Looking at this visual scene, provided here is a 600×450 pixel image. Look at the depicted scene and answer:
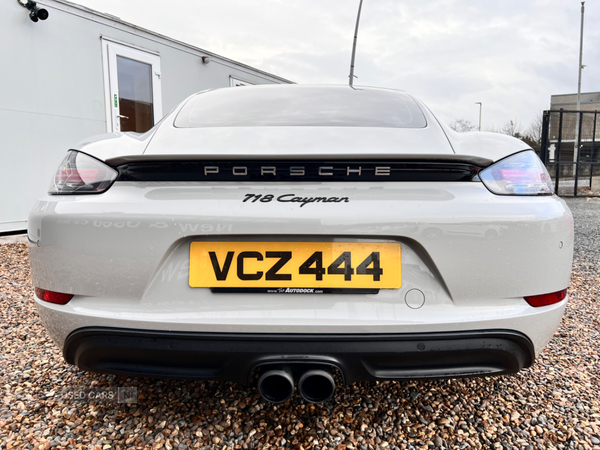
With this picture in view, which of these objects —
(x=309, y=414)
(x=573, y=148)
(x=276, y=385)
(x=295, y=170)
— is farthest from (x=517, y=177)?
(x=573, y=148)

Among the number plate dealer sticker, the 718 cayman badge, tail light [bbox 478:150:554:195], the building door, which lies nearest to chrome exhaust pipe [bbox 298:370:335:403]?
the number plate dealer sticker

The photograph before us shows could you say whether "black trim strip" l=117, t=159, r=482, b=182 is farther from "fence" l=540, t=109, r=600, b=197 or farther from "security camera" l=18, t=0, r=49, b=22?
"fence" l=540, t=109, r=600, b=197

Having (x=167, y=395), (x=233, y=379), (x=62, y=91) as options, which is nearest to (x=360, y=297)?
(x=233, y=379)

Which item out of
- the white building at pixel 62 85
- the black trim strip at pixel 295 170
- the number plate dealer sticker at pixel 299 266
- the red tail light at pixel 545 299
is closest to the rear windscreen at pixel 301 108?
the black trim strip at pixel 295 170

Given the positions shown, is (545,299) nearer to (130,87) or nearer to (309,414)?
(309,414)

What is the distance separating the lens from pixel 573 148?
1248cm

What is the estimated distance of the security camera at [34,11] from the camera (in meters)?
4.66

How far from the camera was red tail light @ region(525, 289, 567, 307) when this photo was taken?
4.17 feet

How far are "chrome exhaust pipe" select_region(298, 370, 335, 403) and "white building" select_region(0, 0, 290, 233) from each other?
16.8 feet

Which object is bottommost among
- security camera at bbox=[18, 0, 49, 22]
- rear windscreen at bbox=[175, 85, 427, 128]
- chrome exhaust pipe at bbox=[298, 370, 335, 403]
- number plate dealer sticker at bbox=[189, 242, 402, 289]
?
chrome exhaust pipe at bbox=[298, 370, 335, 403]

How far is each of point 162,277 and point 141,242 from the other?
4.8 inches

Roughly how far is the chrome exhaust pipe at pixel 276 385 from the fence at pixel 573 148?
35.8ft

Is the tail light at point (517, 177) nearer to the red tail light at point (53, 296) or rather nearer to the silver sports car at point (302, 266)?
the silver sports car at point (302, 266)

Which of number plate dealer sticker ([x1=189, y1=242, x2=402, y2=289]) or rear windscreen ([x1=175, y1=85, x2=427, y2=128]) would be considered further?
rear windscreen ([x1=175, y1=85, x2=427, y2=128])
